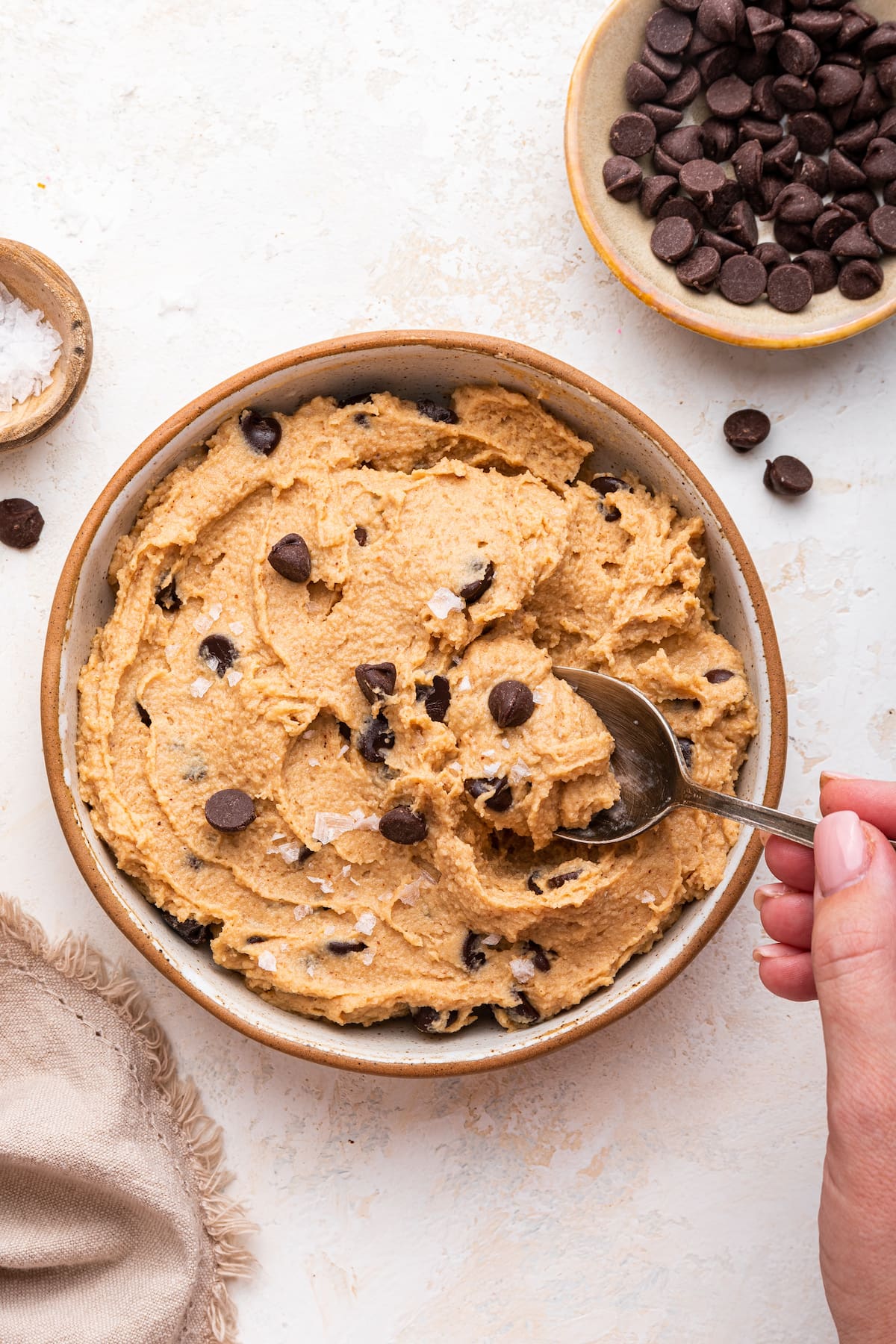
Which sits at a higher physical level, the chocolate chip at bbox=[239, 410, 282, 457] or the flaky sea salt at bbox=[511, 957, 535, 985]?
the chocolate chip at bbox=[239, 410, 282, 457]

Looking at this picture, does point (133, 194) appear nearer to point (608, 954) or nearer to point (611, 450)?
point (611, 450)

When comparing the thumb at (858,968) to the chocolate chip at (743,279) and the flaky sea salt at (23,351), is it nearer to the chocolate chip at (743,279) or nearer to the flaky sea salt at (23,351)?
the chocolate chip at (743,279)

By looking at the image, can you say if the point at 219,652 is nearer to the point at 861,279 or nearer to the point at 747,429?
the point at 747,429

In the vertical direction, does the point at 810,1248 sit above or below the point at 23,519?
below

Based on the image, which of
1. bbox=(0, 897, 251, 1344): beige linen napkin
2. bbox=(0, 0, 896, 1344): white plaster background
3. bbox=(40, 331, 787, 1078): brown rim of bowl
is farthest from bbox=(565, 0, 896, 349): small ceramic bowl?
bbox=(0, 897, 251, 1344): beige linen napkin

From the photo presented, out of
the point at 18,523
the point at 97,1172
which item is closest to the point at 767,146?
the point at 18,523

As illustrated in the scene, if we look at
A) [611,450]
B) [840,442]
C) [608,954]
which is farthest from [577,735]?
[840,442]

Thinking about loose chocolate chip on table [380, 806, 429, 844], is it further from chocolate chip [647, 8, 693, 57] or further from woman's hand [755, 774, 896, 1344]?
chocolate chip [647, 8, 693, 57]

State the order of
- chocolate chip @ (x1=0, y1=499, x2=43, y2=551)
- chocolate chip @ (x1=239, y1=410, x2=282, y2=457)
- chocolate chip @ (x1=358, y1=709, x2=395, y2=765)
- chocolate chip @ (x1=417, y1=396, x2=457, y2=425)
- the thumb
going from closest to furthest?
the thumb
chocolate chip @ (x1=358, y1=709, x2=395, y2=765)
chocolate chip @ (x1=239, y1=410, x2=282, y2=457)
chocolate chip @ (x1=417, y1=396, x2=457, y2=425)
chocolate chip @ (x1=0, y1=499, x2=43, y2=551)
